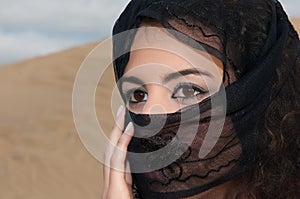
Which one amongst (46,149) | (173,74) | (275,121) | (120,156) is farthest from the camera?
(46,149)

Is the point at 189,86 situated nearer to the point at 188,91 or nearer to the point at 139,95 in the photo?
the point at 188,91

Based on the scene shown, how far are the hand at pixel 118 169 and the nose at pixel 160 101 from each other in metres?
0.18

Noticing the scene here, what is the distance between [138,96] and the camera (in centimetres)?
311

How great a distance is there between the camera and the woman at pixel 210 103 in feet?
9.75

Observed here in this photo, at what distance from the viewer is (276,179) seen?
311cm

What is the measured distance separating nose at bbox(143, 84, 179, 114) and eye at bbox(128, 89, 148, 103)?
67mm

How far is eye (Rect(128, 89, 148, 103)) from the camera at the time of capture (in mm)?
3088

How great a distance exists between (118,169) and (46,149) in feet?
38.9

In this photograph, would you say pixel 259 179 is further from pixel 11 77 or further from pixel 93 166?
pixel 11 77

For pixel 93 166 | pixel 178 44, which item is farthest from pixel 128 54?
pixel 93 166

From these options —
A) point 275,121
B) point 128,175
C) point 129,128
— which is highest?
point 275,121

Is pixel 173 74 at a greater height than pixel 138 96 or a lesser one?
greater

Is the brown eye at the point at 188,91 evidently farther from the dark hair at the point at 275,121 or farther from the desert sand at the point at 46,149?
the desert sand at the point at 46,149

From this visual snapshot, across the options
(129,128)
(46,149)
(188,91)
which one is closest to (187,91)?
(188,91)
